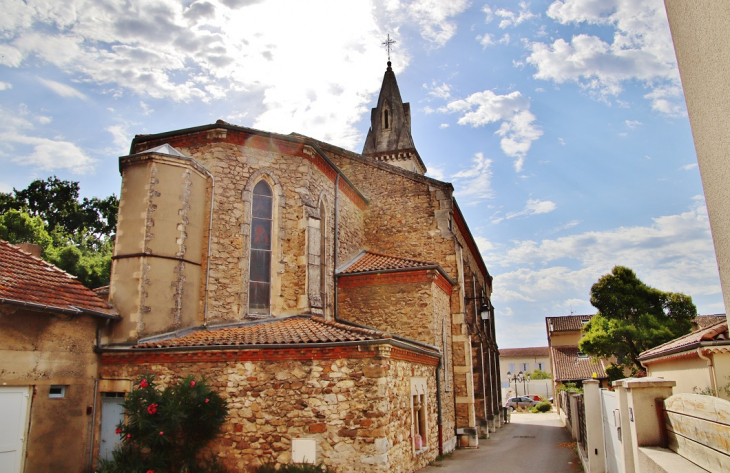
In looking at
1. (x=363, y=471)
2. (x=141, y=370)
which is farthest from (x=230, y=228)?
(x=363, y=471)

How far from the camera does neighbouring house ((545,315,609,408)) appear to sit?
42.1 m

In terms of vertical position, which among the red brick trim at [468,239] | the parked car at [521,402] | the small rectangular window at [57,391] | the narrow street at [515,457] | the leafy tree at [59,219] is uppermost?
the leafy tree at [59,219]

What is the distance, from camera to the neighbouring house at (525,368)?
62.6 meters

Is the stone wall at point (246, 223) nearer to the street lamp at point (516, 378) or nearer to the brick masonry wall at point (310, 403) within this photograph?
the brick masonry wall at point (310, 403)

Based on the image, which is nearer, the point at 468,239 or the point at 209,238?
the point at 209,238

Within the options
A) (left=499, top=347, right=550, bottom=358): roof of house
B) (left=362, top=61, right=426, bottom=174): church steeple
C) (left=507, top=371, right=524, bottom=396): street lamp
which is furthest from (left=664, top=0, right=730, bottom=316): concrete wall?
(left=499, top=347, right=550, bottom=358): roof of house

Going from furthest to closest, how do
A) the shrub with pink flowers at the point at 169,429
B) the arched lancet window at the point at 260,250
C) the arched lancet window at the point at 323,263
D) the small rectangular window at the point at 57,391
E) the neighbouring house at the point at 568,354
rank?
the neighbouring house at the point at 568,354 → the arched lancet window at the point at 323,263 → the arched lancet window at the point at 260,250 → the small rectangular window at the point at 57,391 → the shrub with pink flowers at the point at 169,429

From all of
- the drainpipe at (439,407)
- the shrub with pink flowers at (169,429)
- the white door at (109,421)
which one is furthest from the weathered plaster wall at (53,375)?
the drainpipe at (439,407)

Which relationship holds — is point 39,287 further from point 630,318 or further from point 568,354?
point 568,354

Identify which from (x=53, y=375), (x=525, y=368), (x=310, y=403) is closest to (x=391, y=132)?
(x=310, y=403)

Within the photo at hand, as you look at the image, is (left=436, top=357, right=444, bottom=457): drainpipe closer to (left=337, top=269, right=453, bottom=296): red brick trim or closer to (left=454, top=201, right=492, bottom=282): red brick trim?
(left=337, top=269, right=453, bottom=296): red brick trim

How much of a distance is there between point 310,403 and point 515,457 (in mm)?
8544

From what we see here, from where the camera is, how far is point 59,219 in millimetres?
39688

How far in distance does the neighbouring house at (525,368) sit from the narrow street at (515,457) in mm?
44972
